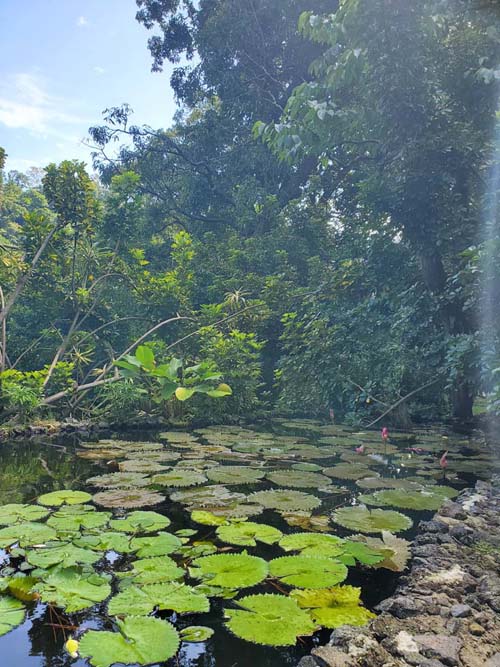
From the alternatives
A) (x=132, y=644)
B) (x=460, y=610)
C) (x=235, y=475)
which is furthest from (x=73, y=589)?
(x=235, y=475)

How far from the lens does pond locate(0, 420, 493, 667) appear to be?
1.53 metres

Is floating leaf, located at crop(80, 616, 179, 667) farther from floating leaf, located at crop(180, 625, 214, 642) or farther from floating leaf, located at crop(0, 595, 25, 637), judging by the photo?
floating leaf, located at crop(0, 595, 25, 637)

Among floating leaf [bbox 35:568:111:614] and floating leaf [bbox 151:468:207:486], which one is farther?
floating leaf [bbox 151:468:207:486]

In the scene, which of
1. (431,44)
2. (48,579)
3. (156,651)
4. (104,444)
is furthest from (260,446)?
(431,44)

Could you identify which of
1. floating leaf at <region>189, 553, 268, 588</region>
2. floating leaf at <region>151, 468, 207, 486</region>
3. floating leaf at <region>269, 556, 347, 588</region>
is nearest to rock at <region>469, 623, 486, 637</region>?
floating leaf at <region>269, 556, 347, 588</region>

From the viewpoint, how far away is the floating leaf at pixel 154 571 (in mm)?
1855

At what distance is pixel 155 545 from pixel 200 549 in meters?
0.22

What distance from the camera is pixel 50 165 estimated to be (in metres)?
6.59

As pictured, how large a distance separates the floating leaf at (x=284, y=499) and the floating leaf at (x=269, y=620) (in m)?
1.20

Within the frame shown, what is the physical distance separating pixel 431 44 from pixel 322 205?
6.97 meters

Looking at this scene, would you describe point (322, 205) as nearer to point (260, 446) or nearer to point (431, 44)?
point (431, 44)

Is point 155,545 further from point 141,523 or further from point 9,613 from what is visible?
point 9,613

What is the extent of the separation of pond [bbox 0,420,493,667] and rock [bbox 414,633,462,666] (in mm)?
265

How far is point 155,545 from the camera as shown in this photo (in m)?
2.21
